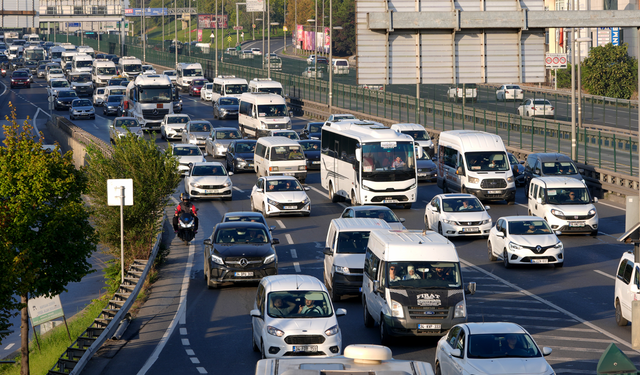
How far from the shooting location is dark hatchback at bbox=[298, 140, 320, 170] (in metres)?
45.0

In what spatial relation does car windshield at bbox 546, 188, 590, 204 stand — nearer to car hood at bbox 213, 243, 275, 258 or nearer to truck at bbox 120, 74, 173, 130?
car hood at bbox 213, 243, 275, 258

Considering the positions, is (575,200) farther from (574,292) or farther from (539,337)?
(539,337)

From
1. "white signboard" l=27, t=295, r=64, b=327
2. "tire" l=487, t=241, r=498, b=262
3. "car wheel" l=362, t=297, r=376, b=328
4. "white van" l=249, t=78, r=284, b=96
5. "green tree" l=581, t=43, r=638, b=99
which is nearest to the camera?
"car wheel" l=362, t=297, r=376, b=328

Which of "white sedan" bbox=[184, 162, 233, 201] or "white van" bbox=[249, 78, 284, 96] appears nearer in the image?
"white sedan" bbox=[184, 162, 233, 201]

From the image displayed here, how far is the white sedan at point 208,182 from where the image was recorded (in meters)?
36.5

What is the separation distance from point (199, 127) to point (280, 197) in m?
19.4

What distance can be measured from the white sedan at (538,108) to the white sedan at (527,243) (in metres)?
38.7

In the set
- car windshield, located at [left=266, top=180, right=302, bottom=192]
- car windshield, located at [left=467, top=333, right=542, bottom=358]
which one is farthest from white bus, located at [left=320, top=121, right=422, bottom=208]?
car windshield, located at [left=467, top=333, right=542, bottom=358]

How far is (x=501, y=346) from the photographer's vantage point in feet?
45.6

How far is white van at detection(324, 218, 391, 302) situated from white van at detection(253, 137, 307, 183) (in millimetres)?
17297

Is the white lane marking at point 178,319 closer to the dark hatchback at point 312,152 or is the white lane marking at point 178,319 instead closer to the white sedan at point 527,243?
the white sedan at point 527,243

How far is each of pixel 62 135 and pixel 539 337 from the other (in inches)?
1973

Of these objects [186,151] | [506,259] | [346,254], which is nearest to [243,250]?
[346,254]

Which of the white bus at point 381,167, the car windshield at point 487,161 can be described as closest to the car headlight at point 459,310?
the white bus at point 381,167
